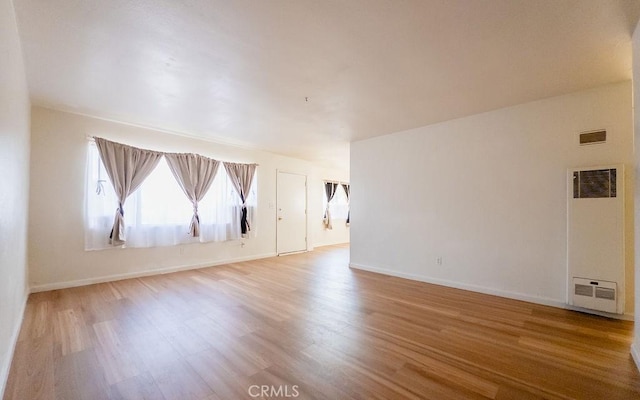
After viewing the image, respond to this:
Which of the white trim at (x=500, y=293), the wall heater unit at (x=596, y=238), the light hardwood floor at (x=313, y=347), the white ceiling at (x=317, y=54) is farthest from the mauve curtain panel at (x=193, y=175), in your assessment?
the wall heater unit at (x=596, y=238)

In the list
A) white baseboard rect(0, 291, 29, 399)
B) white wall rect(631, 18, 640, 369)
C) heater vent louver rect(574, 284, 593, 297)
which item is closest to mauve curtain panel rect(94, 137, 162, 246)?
white baseboard rect(0, 291, 29, 399)

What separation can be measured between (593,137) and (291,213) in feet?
18.5

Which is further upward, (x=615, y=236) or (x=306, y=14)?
(x=306, y=14)

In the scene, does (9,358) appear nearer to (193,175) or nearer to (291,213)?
(193,175)

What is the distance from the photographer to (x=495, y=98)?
10.3ft

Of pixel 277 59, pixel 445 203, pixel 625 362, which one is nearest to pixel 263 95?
pixel 277 59

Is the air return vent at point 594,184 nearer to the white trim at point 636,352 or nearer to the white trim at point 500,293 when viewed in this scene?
the white trim at point 500,293

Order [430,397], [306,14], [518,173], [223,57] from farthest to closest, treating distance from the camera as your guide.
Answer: [518,173], [223,57], [306,14], [430,397]

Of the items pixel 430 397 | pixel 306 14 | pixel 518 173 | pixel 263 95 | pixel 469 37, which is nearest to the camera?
pixel 430 397

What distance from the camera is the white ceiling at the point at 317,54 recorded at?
1795mm

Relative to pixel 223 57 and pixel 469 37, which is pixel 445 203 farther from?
pixel 223 57

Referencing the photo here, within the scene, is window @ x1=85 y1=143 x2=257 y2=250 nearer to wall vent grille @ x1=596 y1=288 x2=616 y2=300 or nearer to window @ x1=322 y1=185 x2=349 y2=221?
window @ x1=322 y1=185 x2=349 y2=221

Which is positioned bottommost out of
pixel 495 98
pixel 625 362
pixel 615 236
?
pixel 625 362

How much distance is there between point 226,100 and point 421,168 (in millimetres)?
3170
